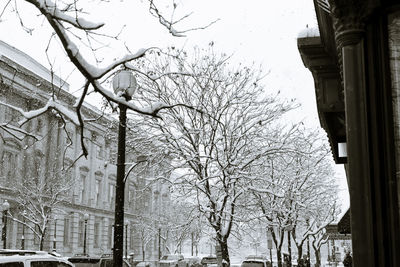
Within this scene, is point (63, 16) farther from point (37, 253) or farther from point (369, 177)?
point (37, 253)

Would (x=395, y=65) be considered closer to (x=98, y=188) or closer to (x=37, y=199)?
(x=37, y=199)

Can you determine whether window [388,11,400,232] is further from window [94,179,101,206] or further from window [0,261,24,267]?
window [94,179,101,206]

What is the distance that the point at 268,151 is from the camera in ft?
70.9

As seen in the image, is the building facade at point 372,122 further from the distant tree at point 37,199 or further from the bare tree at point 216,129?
the distant tree at point 37,199

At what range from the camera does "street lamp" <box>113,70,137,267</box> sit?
9398mm

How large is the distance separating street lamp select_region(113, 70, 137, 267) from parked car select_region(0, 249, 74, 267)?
5.15 feet

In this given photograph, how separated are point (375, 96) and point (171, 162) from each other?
18973 mm

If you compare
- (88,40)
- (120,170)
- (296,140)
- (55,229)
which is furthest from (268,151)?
(55,229)

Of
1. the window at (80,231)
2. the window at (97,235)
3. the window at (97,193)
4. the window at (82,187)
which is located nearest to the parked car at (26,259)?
the window at (80,231)

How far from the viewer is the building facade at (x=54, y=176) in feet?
131

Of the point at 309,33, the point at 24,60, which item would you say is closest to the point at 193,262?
the point at 24,60

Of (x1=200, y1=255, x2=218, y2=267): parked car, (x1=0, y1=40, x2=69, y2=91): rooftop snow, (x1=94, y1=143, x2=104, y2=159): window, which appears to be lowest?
(x1=200, y1=255, x2=218, y2=267): parked car

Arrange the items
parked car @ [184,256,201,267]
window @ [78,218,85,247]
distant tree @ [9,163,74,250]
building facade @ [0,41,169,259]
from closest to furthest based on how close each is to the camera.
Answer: building facade @ [0,41,169,259] → distant tree @ [9,163,74,250] → parked car @ [184,256,201,267] → window @ [78,218,85,247]

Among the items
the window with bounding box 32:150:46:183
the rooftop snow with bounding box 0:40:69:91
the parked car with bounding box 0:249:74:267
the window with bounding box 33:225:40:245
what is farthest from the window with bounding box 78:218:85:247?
the parked car with bounding box 0:249:74:267
